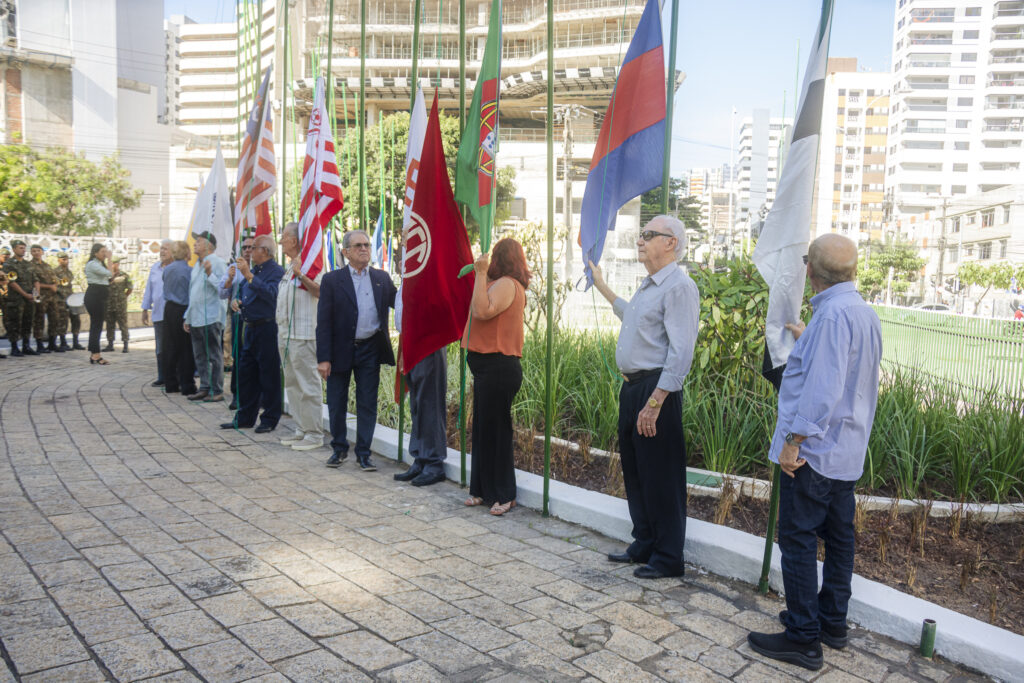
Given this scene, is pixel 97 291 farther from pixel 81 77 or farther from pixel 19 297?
pixel 81 77

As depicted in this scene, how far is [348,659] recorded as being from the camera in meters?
3.38

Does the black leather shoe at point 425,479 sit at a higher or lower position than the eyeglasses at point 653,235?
lower

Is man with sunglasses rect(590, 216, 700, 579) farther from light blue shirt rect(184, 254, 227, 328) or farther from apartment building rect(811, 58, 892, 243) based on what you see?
apartment building rect(811, 58, 892, 243)

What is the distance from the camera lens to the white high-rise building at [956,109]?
367ft

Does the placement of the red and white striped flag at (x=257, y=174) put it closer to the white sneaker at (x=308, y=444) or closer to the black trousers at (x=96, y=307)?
the white sneaker at (x=308, y=444)

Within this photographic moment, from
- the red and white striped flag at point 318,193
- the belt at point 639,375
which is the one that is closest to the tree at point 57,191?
the red and white striped flag at point 318,193

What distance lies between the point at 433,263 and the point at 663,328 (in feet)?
7.18

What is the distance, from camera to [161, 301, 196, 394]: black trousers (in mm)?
10734

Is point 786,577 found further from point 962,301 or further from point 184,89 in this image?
point 184,89

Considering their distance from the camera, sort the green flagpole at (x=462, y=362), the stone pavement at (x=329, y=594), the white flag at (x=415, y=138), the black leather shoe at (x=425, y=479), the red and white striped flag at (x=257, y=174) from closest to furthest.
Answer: the stone pavement at (x=329, y=594) < the green flagpole at (x=462, y=362) < the black leather shoe at (x=425, y=479) < the white flag at (x=415, y=138) < the red and white striped flag at (x=257, y=174)

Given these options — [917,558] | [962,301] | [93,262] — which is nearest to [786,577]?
[917,558]

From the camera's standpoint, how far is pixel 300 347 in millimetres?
7844

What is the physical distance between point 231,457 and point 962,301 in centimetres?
7336

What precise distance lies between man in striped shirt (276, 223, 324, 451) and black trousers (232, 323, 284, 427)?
1.56 feet
